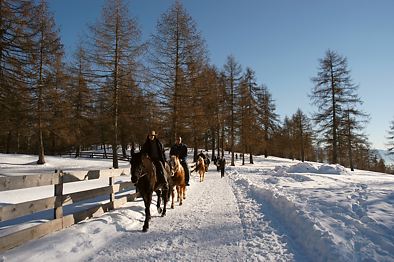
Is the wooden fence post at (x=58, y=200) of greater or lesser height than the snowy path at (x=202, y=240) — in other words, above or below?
above

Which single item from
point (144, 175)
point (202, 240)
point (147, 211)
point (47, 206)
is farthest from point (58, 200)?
point (202, 240)

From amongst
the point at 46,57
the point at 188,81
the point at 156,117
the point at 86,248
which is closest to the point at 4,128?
the point at 46,57

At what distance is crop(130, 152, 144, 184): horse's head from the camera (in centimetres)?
740

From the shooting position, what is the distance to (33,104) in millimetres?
26266

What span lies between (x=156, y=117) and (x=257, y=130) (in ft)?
60.4

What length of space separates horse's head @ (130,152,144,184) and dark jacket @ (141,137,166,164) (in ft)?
2.17

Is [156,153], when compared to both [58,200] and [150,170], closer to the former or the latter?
[150,170]

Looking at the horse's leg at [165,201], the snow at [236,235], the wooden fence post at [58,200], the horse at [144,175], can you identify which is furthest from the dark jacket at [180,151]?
the wooden fence post at [58,200]

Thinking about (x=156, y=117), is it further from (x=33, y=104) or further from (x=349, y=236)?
(x=349, y=236)

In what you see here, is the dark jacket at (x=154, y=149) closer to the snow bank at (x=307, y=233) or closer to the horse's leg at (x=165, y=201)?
the horse's leg at (x=165, y=201)

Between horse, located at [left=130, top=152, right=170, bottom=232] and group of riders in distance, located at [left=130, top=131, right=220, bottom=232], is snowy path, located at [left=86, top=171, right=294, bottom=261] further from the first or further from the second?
horse, located at [left=130, top=152, right=170, bottom=232]

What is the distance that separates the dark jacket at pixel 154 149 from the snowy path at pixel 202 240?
5.32 feet

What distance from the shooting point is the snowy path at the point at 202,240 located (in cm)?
525

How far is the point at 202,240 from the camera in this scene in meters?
6.23
